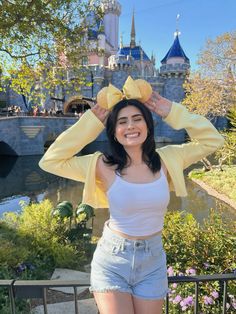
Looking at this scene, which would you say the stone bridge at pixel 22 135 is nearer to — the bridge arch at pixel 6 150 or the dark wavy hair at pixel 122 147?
the bridge arch at pixel 6 150

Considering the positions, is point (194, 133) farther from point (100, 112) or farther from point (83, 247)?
point (83, 247)

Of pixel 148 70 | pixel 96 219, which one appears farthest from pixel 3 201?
pixel 148 70

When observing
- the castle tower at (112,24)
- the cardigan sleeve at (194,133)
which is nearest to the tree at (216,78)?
the cardigan sleeve at (194,133)

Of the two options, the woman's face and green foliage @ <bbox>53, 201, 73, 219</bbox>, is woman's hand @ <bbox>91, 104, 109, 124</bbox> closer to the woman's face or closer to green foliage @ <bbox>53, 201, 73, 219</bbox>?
the woman's face

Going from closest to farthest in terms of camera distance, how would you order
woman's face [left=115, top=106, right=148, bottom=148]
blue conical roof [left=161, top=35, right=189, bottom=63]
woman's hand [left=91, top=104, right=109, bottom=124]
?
woman's face [left=115, top=106, right=148, bottom=148] < woman's hand [left=91, top=104, right=109, bottom=124] < blue conical roof [left=161, top=35, right=189, bottom=63]

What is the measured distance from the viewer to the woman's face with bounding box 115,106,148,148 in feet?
5.88

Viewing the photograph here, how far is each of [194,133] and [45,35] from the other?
3.96 meters

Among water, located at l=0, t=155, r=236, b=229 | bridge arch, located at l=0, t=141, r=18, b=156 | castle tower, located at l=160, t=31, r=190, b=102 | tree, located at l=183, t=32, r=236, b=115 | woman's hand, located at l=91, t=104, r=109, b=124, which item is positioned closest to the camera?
woman's hand, located at l=91, t=104, r=109, b=124

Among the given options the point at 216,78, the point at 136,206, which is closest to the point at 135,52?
the point at 216,78

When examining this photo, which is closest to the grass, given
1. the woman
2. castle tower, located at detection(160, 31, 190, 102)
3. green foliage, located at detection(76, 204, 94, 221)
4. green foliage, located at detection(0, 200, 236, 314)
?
green foliage, located at detection(76, 204, 94, 221)

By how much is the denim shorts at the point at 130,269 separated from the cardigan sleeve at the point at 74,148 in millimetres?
445

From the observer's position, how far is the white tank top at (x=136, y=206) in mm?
1670

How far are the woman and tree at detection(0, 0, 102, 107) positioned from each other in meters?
3.35

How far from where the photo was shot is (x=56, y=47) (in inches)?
211
